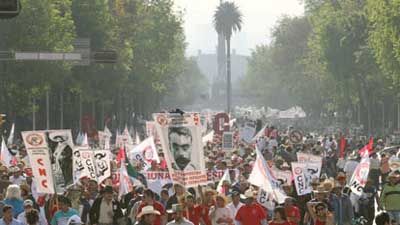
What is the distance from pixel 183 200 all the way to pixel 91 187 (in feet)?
8.99

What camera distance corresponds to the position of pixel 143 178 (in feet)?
81.2

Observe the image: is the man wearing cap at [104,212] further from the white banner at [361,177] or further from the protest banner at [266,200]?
the white banner at [361,177]

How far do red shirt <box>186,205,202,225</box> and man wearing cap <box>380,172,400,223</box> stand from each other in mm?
4324

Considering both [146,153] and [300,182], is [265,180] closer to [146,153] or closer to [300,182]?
[300,182]

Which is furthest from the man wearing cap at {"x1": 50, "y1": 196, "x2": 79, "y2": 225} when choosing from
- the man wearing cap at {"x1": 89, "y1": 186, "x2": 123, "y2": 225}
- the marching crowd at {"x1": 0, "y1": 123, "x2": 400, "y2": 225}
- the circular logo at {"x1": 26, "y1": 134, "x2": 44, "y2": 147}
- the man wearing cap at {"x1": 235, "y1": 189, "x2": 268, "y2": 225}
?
the circular logo at {"x1": 26, "y1": 134, "x2": 44, "y2": 147}

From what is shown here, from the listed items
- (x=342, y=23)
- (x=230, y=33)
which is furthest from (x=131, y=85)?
(x=230, y=33)

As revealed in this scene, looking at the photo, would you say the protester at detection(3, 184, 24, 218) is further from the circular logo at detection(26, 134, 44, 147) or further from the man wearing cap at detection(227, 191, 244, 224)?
the man wearing cap at detection(227, 191, 244, 224)

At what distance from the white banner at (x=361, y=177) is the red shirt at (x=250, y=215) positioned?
425 centimetres

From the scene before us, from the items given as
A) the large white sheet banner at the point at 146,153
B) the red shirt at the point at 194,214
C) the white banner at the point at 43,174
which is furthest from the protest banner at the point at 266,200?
the large white sheet banner at the point at 146,153

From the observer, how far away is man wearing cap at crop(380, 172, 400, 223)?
2117cm

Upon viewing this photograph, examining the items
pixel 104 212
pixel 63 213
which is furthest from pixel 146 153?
pixel 63 213

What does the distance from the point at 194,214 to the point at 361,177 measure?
14.4 ft

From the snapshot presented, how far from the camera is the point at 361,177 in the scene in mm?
21469

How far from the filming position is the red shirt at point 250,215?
1731 centimetres
